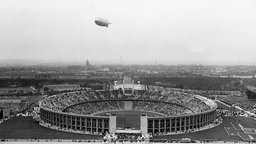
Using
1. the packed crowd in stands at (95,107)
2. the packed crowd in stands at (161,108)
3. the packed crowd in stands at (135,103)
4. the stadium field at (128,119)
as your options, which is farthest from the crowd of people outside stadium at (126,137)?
the packed crowd in stands at (95,107)

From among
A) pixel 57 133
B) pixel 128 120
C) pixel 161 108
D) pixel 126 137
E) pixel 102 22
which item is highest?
pixel 102 22

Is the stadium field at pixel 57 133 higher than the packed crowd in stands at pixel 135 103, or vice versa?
the packed crowd in stands at pixel 135 103

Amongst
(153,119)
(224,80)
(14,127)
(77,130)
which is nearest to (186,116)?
(153,119)

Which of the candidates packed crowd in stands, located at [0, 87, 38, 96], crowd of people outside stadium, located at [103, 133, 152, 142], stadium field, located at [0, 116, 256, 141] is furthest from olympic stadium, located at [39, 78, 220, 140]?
packed crowd in stands, located at [0, 87, 38, 96]

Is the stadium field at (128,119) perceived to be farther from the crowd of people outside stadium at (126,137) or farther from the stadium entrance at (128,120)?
the crowd of people outside stadium at (126,137)

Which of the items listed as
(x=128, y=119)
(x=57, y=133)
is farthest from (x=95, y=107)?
(x=57, y=133)

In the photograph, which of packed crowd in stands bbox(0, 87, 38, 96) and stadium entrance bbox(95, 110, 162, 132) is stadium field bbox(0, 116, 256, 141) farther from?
packed crowd in stands bbox(0, 87, 38, 96)

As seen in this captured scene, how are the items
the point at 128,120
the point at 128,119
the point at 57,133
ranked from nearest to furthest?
1. the point at 57,133
2. the point at 128,120
3. the point at 128,119

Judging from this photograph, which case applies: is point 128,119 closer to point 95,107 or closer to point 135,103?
point 95,107
